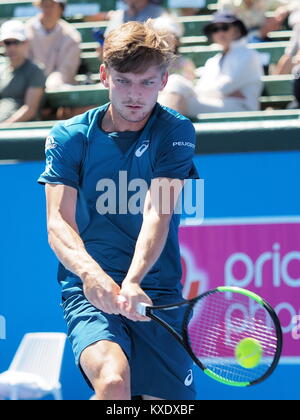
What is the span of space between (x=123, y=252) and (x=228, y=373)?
71 cm

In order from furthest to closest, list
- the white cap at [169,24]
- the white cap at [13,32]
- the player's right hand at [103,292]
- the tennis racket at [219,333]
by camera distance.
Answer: the white cap at [13,32] < the white cap at [169,24] < the tennis racket at [219,333] < the player's right hand at [103,292]

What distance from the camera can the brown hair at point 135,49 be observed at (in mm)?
3363

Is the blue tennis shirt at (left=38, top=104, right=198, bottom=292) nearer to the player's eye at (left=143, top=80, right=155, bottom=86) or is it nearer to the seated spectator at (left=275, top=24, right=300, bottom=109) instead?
the player's eye at (left=143, top=80, right=155, bottom=86)

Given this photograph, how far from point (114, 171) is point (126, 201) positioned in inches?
6.5

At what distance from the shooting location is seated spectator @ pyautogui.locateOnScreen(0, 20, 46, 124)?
6.49 m

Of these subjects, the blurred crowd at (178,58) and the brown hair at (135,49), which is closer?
the brown hair at (135,49)

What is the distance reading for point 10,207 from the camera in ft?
16.9

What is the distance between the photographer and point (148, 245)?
3305 mm

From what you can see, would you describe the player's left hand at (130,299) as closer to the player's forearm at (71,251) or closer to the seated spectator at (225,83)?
the player's forearm at (71,251)

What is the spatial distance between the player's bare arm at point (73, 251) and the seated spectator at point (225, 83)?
92.9 inches

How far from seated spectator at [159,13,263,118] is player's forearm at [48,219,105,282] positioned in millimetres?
2479

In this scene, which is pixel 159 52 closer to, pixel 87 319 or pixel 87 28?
pixel 87 319

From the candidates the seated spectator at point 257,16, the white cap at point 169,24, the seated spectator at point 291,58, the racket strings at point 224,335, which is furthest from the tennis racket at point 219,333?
the seated spectator at point 257,16
